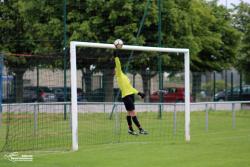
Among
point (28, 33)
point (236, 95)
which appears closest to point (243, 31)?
point (236, 95)

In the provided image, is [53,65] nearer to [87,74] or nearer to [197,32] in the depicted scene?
[87,74]

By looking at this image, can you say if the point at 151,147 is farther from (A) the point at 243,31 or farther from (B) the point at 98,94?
(A) the point at 243,31

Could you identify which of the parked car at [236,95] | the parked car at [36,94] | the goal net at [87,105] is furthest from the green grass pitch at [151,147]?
the parked car at [236,95]

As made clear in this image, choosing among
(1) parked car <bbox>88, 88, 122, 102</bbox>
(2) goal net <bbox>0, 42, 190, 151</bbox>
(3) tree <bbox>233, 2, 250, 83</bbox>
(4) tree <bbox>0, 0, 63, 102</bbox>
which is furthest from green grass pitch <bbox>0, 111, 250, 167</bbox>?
(3) tree <bbox>233, 2, 250, 83</bbox>

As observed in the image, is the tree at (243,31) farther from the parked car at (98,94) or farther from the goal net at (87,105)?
the parked car at (98,94)

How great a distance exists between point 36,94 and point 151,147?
44.8ft

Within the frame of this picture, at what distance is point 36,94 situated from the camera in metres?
27.8

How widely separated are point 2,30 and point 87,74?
13.1m

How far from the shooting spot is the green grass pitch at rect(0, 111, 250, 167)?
12242mm

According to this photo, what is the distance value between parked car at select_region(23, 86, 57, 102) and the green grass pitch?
5119 mm

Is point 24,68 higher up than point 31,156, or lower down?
higher up

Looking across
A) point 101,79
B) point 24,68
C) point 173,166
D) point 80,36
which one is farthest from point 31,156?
point 80,36

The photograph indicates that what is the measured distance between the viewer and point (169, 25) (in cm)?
3162

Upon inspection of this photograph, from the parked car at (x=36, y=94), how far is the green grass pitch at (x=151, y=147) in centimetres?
512
